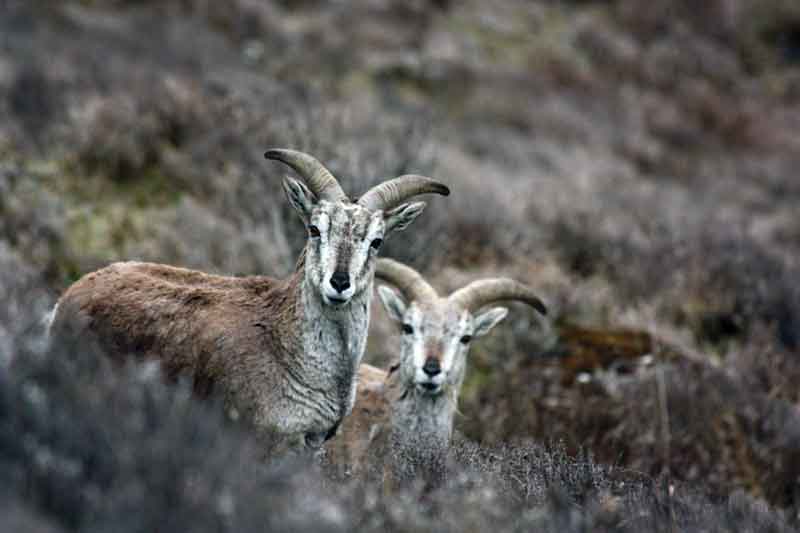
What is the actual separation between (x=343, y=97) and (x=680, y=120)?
9095 mm

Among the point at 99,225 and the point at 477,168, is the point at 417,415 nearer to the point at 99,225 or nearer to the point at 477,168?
the point at 99,225

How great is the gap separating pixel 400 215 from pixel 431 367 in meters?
1.31

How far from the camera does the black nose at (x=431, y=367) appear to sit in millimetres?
6918

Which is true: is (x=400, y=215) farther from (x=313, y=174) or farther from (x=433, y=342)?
(x=433, y=342)

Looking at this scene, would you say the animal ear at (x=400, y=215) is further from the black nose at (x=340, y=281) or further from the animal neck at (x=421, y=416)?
the animal neck at (x=421, y=416)

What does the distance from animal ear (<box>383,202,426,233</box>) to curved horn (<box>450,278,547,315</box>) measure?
146 cm

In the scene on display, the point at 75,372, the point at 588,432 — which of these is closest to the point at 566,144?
the point at 588,432

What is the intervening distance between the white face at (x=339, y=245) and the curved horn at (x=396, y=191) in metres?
0.08

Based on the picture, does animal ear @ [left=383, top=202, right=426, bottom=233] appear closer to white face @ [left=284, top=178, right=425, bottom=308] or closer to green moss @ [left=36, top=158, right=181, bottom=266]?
white face @ [left=284, top=178, right=425, bottom=308]

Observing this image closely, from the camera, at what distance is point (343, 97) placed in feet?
57.8

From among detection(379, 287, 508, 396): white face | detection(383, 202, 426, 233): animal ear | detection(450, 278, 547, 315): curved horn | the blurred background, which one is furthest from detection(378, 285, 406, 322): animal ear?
detection(383, 202, 426, 233): animal ear

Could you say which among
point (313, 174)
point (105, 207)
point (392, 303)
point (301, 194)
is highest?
point (313, 174)

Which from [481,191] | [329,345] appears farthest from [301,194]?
[481,191]

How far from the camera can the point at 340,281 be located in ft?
17.9
